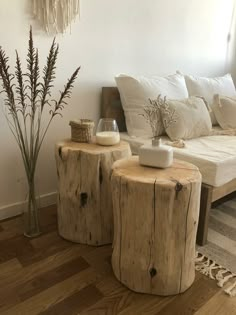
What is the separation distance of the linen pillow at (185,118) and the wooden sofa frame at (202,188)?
408 millimetres

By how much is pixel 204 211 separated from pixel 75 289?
2.87 feet

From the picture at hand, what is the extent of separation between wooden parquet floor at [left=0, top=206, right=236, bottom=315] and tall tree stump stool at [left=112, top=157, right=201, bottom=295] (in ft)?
0.24

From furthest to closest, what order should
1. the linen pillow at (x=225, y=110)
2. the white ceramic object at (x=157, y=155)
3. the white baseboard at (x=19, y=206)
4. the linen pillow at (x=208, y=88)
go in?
the linen pillow at (x=208, y=88), the linen pillow at (x=225, y=110), the white baseboard at (x=19, y=206), the white ceramic object at (x=157, y=155)

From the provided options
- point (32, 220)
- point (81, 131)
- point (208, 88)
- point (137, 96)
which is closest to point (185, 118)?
point (137, 96)

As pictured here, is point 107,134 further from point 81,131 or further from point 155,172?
point 155,172

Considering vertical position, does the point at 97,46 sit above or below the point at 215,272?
above

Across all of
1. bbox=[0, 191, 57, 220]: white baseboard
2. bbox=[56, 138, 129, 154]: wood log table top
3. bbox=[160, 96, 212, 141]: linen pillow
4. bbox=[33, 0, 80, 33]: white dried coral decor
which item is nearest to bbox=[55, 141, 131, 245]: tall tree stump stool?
bbox=[56, 138, 129, 154]: wood log table top

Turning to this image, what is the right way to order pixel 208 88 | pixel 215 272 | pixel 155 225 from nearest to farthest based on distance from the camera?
pixel 155 225, pixel 215 272, pixel 208 88

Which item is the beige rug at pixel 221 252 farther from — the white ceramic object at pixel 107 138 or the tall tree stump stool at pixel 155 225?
the white ceramic object at pixel 107 138

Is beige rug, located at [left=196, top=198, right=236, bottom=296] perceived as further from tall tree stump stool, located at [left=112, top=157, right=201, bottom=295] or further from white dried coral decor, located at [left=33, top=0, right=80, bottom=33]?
white dried coral decor, located at [left=33, top=0, right=80, bottom=33]

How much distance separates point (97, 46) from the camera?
2139 millimetres

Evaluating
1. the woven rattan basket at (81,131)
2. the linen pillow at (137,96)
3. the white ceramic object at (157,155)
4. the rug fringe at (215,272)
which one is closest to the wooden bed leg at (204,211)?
the rug fringe at (215,272)

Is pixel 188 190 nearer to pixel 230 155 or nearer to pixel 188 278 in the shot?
pixel 188 278

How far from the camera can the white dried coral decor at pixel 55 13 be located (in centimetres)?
180
